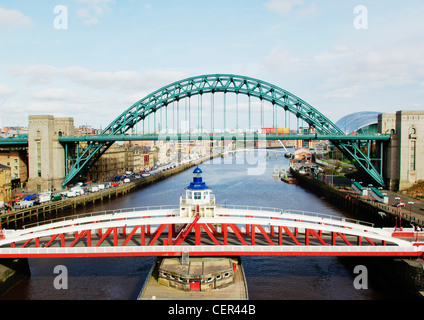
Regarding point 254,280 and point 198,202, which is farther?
point 254,280

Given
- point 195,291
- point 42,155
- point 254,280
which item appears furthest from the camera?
point 42,155

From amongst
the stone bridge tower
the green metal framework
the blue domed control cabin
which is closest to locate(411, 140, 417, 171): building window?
the green metal framework

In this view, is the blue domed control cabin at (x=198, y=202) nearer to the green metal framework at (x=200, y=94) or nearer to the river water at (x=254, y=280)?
the river water at (x=254, y=280)

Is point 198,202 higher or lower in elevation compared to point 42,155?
lower

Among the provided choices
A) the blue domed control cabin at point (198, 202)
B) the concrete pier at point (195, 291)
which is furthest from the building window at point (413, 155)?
the concrete pier at point (195, 291)

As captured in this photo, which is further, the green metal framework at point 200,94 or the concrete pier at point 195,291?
the green metal framework at point 200,94

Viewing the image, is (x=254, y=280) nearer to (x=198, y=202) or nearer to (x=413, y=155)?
(x=198, y=202)

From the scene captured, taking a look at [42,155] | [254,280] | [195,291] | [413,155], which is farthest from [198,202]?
[42,155]

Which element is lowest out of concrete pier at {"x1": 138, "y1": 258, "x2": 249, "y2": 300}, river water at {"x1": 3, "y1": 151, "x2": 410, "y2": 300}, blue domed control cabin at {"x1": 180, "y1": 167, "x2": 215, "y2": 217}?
river water at {"x1": 3, "y1": 151, "x2": 410, "y2": 300}

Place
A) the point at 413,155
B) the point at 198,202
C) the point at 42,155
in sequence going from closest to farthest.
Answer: the point at 198,202 < the point at 413,155 < the point at 42,155

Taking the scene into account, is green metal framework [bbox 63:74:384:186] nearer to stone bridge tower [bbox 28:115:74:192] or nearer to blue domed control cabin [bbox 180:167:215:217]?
stone bridge tower [bbox 28:115:74:192]

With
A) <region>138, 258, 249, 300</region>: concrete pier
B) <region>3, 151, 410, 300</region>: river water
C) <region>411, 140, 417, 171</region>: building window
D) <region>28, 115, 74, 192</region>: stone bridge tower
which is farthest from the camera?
<region>28, 115, 74, 192</region>: stone bridge tower

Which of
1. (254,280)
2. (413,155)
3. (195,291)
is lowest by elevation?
(254,280)
